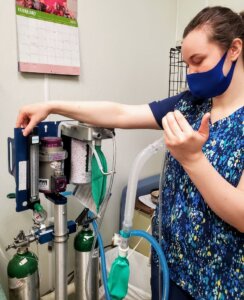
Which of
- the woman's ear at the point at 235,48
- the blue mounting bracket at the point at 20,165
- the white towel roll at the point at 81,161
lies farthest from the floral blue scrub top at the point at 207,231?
the blue mounting bracket at the point at 20,165

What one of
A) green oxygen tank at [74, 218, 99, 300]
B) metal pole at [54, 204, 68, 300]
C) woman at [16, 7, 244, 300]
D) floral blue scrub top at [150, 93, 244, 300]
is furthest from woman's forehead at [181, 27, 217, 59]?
green oxygen tank at [74, 218, 99, 300]

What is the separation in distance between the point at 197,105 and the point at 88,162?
A: 0.40m

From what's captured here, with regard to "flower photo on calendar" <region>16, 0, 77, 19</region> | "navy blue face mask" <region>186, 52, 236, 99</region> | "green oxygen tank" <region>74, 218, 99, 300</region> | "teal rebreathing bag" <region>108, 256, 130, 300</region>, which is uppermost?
"flower photo on calendar" <region>16, 0, 77, 19</region>

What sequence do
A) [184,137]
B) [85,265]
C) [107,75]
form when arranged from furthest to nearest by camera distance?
1. [107,75]
2. [85,265]
3. [184,137]

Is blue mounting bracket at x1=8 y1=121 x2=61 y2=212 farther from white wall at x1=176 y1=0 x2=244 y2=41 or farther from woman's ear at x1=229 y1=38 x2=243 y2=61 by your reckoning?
white wall at x1=176 y1=0 x2=244 y2=41

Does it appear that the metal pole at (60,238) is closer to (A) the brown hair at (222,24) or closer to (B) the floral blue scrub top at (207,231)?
(B) the floral blue scrub top at (207,231)

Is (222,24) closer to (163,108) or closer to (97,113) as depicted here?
(163,108)

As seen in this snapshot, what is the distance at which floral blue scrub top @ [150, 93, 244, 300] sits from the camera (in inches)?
28.2

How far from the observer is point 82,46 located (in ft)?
4.83

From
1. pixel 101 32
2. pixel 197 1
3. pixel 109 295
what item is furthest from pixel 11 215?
pixel 197 1

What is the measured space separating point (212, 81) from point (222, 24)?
0.51ft

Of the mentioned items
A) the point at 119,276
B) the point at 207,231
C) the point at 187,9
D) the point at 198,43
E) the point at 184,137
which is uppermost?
the point at 187,9

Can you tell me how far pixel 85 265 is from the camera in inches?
43.4

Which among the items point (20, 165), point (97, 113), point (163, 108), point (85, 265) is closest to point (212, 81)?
point (163, 108)
